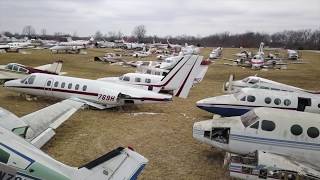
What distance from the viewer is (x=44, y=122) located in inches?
606

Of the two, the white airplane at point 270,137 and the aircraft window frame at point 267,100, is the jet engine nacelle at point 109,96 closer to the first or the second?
the aircraft window frame at point 267,100

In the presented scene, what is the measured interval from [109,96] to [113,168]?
14022mm

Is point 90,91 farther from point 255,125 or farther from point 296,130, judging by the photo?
point 296,130

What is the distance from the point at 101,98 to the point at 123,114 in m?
1.68

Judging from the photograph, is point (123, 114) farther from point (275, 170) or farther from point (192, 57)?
point (275, 170)

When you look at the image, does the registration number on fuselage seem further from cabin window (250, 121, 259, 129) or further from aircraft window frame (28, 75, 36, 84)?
cabin window (250, 121, 259, 129)

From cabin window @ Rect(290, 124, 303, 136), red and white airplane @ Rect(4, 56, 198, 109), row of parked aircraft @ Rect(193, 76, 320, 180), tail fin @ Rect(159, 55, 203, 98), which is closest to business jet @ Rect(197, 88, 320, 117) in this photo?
tail fin @ Rect(159, 55, 203, 98)

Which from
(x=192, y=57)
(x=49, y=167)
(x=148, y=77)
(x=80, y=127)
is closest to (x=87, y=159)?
(x=80, y=127)

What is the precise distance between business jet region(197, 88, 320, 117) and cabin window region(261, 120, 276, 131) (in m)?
5.72

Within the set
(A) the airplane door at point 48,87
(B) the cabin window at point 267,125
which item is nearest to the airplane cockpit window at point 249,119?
(B) the cabin window at point 267,125

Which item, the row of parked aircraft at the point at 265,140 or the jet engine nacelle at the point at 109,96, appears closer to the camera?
the row of parked aircraft at the point at 265,140

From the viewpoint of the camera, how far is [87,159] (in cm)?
1395

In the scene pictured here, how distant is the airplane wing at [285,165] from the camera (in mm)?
10920

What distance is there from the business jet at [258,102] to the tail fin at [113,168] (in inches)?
432
